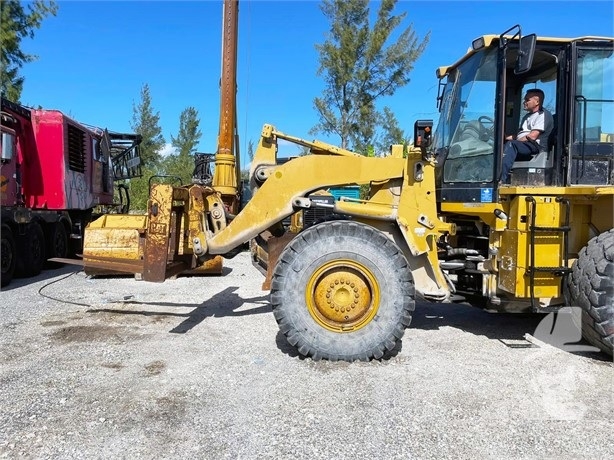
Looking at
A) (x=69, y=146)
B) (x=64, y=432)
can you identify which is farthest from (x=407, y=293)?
(x=69, y=146)

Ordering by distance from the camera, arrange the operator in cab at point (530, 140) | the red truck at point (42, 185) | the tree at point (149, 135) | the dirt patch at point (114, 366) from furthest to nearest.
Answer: the tree at point (149, 135)
the red truck at point (42, 185)
the operator in cab at point (530, 140)
the dirt patch at point (114, 366)

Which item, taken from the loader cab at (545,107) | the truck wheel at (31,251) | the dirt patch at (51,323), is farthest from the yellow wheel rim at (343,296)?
the truck wheel at (31,251)

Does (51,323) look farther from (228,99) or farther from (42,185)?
(42,185)

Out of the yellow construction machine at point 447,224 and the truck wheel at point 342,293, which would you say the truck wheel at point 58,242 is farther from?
the truck wheel at point 342,293

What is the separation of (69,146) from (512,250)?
905 cm

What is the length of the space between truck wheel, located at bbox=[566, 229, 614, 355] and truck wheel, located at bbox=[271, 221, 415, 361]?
149 centimetres

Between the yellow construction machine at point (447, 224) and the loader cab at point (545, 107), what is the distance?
0.04ft

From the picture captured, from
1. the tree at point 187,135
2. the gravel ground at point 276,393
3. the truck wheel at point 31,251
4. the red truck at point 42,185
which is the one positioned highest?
the tree at point 187,135

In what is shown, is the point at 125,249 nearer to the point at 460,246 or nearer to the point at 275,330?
the point at 275,330

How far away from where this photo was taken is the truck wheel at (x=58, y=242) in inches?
403

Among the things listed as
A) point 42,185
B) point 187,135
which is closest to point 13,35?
point 42,185

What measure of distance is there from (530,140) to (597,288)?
5.12ft

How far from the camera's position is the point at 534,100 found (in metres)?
5.09

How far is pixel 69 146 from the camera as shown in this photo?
406 inches
